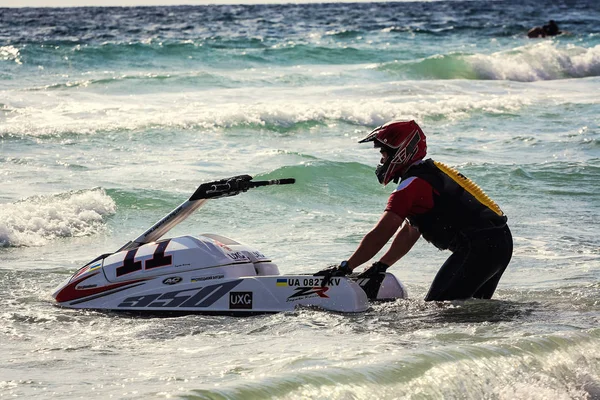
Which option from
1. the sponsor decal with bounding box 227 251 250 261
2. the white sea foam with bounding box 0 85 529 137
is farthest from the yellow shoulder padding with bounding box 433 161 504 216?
the white sea foam with bounding box 0 85 529 137

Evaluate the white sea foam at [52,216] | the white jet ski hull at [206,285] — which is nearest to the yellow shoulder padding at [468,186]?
the white jet ski hull at [206,285]

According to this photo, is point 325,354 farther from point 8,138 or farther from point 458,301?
point 8,138

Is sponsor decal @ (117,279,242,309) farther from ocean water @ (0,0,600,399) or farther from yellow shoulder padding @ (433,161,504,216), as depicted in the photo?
yellow shoulder padding @ (433,161,504,216)

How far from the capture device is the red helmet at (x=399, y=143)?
6891 mm

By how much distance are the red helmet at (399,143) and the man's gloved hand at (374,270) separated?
638 mm

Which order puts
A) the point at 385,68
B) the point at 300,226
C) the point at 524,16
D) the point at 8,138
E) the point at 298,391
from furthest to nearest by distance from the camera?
1. the point at 524,16
2. the point at 385,68
3. the point at 8,138
4. the point at 300,226
5. the point at 298,391

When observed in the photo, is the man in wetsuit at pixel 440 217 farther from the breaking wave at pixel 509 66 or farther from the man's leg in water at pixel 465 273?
the breaking wave at pixel 509 66

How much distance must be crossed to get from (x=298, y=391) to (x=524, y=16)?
69.4 metres

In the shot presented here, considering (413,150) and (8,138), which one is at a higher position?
(413,150)

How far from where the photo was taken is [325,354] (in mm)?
6109

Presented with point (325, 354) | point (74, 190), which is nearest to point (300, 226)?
Answer: point (74, 190)

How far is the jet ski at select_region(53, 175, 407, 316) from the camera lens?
713cm

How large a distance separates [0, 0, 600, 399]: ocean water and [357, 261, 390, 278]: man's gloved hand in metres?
0.25

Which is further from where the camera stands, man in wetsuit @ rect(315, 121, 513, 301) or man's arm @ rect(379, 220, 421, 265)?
man's arm @ rect(379, 220, 421, 265)
